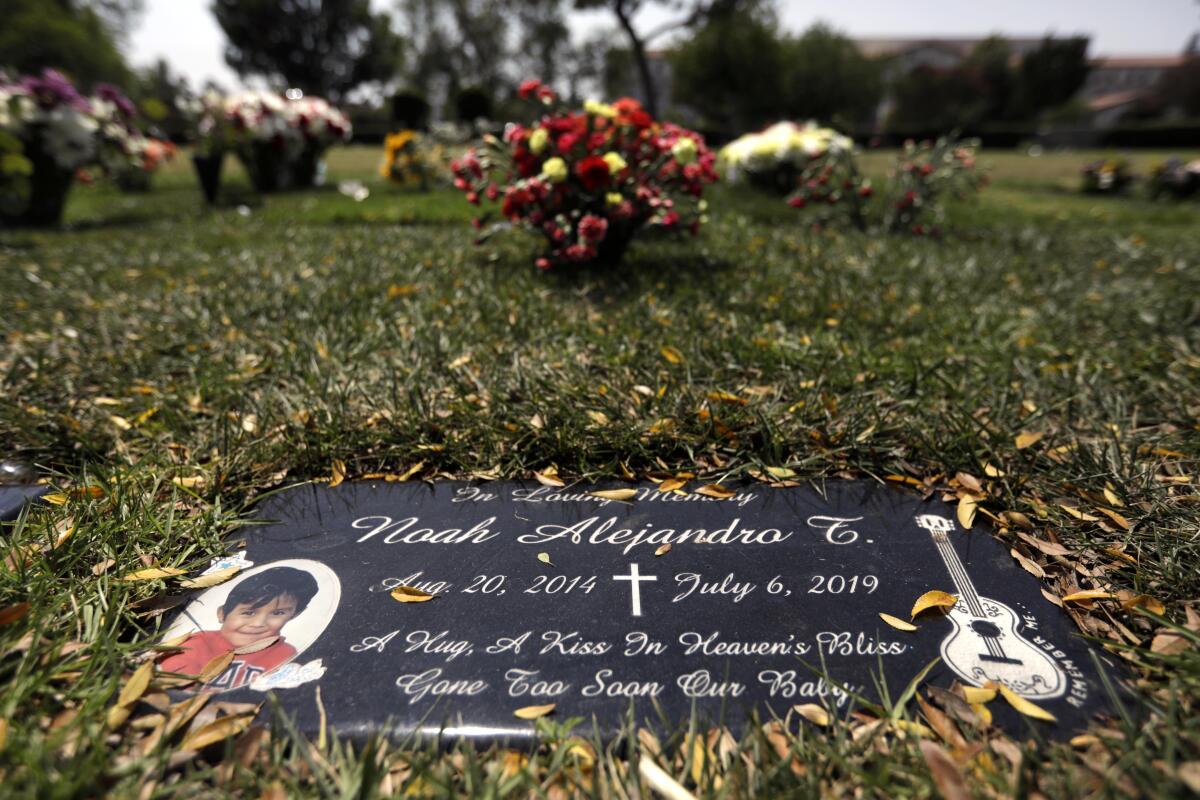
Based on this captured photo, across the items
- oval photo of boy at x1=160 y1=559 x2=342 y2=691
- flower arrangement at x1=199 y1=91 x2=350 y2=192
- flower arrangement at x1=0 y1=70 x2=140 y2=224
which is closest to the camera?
oval photo of boy at x1=160 y1=559 x2=342 y2=691

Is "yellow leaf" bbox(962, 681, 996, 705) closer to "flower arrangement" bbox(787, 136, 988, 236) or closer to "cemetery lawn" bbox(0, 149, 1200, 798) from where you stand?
"cemetery lawn" bbox(0, 149, 1200, 798)

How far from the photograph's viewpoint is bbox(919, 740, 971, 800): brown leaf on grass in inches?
38.1

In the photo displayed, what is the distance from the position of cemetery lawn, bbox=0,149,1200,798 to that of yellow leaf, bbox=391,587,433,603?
336 mm

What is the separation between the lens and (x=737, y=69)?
30.8m

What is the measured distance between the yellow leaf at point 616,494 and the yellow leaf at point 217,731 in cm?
96

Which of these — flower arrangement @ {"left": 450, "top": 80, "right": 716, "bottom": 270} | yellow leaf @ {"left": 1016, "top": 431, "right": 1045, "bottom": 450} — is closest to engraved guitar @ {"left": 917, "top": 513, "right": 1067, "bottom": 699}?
yellow leaf @ {"left": 1016, "top": 431, "right": 1045, "bottom": 450}

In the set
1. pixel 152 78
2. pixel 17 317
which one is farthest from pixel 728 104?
pixel 152 78

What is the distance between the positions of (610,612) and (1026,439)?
5.01ft

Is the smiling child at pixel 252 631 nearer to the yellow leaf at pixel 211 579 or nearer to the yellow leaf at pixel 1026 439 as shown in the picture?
the yellow leaf at pixel 211 579

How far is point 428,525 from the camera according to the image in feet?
5.26

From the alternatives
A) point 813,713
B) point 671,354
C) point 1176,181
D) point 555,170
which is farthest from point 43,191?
point 1176,181

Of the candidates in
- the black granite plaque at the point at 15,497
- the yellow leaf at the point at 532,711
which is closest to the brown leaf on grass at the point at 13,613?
the black granite plaque at the point at 15,497

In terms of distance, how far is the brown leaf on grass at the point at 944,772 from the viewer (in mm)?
969

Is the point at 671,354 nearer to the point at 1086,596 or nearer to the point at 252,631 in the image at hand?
the point at 1086,596
